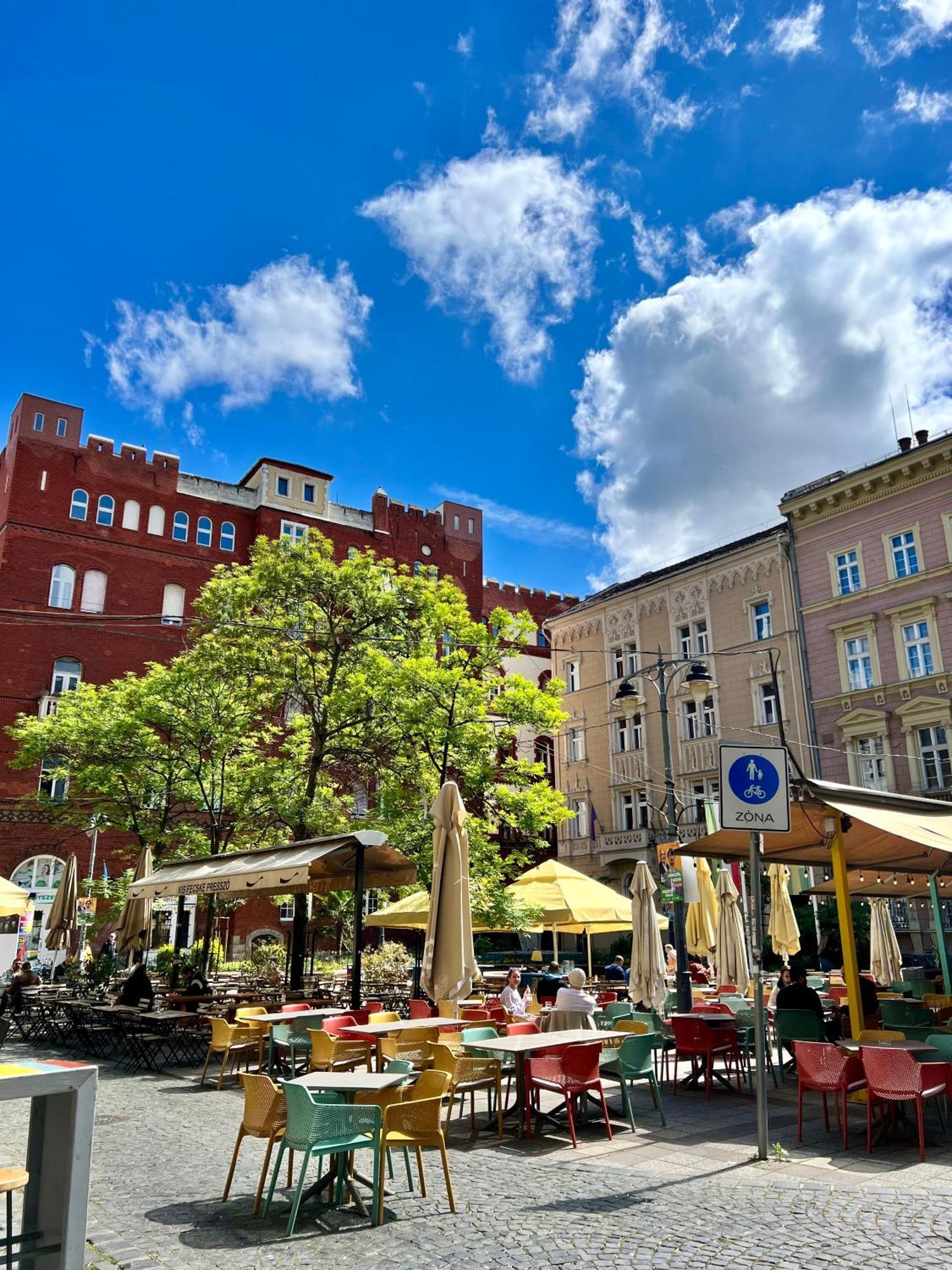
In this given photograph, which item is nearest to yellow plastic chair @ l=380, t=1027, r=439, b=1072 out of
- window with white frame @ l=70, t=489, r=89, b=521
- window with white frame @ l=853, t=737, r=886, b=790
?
window with white frame @ l=853, t=737, r=886, b=790

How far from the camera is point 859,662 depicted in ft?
106

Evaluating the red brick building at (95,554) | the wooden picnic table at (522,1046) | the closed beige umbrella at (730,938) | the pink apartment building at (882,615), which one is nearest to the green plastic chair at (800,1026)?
the wooden picnic table at (522,1046)

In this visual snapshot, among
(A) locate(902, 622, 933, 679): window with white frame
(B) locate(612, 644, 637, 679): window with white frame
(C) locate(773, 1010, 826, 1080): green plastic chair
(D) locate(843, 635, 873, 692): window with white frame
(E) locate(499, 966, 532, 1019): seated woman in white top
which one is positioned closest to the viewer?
(C) locate(773, 1010, 826, 1080): green plastic chair

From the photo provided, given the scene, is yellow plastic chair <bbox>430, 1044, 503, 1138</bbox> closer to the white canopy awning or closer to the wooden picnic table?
the wooden picnic table

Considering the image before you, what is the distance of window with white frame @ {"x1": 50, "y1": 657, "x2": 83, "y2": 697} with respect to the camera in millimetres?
37812

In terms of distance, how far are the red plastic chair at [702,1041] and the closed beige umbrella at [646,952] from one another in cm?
309

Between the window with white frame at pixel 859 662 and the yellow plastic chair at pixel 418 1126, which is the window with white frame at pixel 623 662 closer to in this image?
the window with white frame at pixel 859 662

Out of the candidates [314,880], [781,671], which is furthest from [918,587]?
[314,880]

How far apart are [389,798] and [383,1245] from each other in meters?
14.6

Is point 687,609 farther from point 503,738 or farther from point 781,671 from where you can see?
point 503,738

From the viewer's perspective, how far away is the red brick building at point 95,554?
36.0 m

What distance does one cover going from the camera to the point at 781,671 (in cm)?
3400

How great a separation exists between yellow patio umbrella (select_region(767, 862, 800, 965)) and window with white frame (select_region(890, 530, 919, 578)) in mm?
15621

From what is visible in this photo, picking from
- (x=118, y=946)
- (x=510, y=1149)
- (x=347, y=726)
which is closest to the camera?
(x=510, y=1149)
